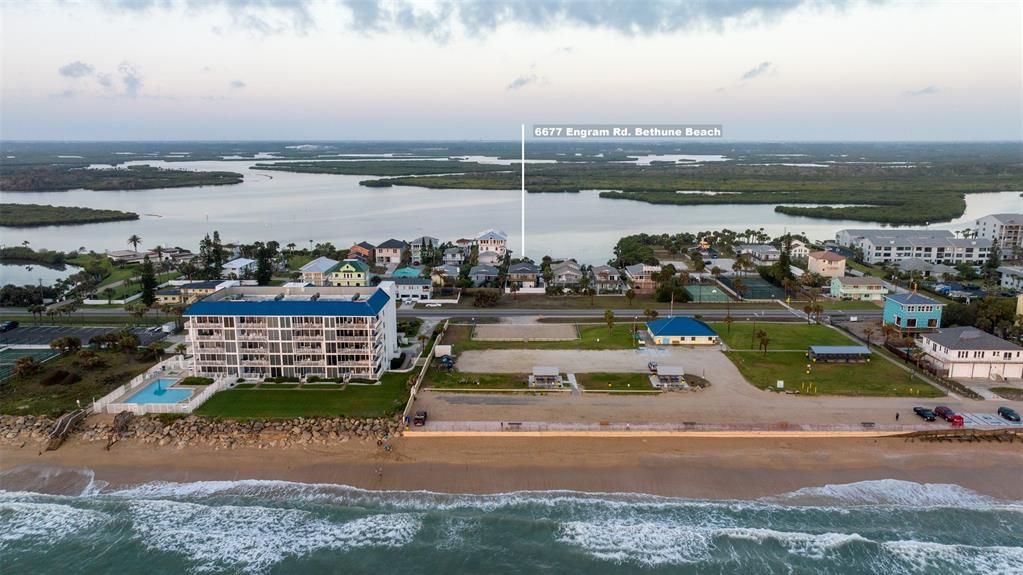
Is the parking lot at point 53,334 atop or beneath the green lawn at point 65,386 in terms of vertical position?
atop

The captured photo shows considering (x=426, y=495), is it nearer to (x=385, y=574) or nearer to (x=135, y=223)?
(x=385, y=574)

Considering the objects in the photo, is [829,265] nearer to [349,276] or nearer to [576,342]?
[576,342]

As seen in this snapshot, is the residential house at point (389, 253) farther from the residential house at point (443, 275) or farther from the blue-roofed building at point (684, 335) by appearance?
the blue-roofed building at point (684, 335)

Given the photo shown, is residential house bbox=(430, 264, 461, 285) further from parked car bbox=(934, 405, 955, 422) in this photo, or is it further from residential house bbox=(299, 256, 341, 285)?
parked car bbox=(934, 405, 955, 422)

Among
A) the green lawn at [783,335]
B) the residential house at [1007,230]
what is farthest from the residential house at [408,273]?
the residential house at [1007,230]

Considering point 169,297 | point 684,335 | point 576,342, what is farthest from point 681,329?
point 169,297
